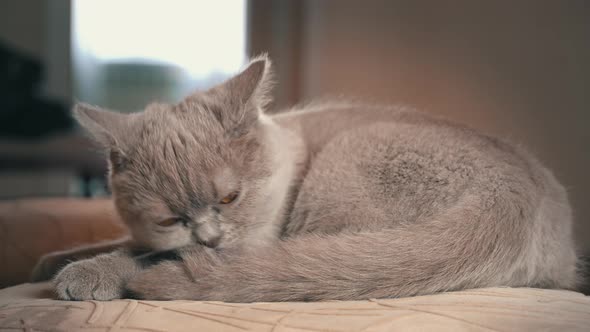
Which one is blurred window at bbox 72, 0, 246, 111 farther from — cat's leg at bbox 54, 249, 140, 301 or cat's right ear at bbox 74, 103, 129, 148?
cat's leg at bbox 54, 249, 140, 301

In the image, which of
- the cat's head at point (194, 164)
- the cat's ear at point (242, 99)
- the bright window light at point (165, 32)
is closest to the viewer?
the cat's head at point (194, 164)

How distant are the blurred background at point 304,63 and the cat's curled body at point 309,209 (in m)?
0.90

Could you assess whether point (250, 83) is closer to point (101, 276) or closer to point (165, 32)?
point (101, 276)

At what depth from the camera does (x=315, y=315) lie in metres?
1.06

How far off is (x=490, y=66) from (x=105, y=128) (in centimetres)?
198

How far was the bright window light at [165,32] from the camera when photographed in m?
4.48

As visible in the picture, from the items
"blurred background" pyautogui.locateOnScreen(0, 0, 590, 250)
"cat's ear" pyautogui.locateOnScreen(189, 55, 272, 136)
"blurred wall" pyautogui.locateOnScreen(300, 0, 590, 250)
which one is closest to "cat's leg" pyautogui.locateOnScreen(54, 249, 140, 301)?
"cat's ear" pyautogui.locateOnScreen(189, 55, 272, 136)

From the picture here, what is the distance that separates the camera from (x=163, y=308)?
1.11 metres

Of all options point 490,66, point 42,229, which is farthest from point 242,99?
point 490,66

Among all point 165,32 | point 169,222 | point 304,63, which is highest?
point 165,32

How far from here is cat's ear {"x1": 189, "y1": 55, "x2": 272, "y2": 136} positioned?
1495 millimetres

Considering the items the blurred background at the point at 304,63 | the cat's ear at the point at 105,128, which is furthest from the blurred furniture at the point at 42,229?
the blurred background at the point at 304,63

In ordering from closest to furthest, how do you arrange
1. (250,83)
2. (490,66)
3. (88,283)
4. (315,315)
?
(315,315)
(88,283)
(250,83)
(490,66)

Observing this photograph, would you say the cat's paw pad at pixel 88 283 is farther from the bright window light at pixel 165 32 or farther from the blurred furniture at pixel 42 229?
the bright window light at pixel 165 32
